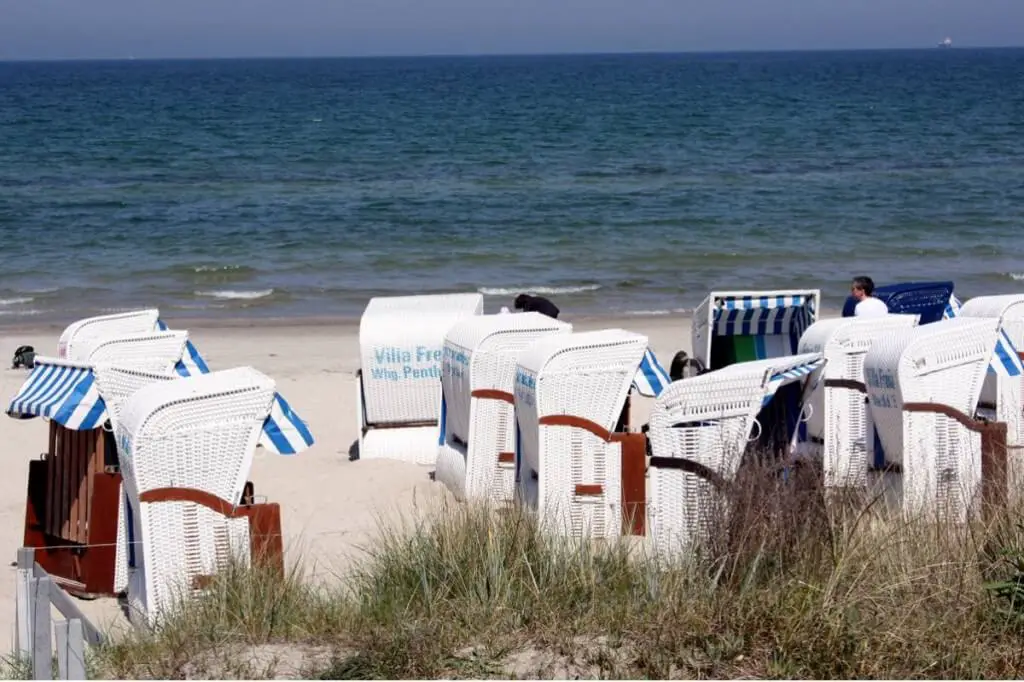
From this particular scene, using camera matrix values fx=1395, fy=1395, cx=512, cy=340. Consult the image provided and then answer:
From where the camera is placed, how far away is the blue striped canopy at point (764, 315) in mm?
11500

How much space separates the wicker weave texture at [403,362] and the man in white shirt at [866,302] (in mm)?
3108

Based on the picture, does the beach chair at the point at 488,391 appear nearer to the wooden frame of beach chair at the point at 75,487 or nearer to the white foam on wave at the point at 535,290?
the wooden frame of beach chair at the point at 75,487

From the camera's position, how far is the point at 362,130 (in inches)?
2265

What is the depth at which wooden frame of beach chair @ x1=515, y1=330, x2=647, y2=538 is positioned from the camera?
8234 mm

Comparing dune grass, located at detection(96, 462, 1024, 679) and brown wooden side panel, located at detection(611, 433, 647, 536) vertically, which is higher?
brown wooden side panel, located at detection(611, 433, 647, 536)

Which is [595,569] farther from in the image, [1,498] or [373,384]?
[1,498]

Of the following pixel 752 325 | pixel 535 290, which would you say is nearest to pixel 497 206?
pixel 535 290

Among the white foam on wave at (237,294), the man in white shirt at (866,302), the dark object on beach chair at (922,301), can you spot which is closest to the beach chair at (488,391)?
the man in white shirt at (866,302)

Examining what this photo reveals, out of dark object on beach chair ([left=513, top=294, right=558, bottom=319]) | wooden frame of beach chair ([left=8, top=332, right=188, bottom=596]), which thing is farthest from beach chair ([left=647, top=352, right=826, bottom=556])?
dark object on beach chair ([left=513, top=294, right=558, bottom=319])

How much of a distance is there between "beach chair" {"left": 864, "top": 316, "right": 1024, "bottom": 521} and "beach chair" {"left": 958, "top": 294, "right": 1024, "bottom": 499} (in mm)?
343

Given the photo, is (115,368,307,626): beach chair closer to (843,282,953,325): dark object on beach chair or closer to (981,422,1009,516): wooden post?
(981,422,1009,516): wooden post

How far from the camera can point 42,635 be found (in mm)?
4859

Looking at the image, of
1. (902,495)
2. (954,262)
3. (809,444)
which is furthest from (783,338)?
(954,262)

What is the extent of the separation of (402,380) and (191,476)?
3.87 m
